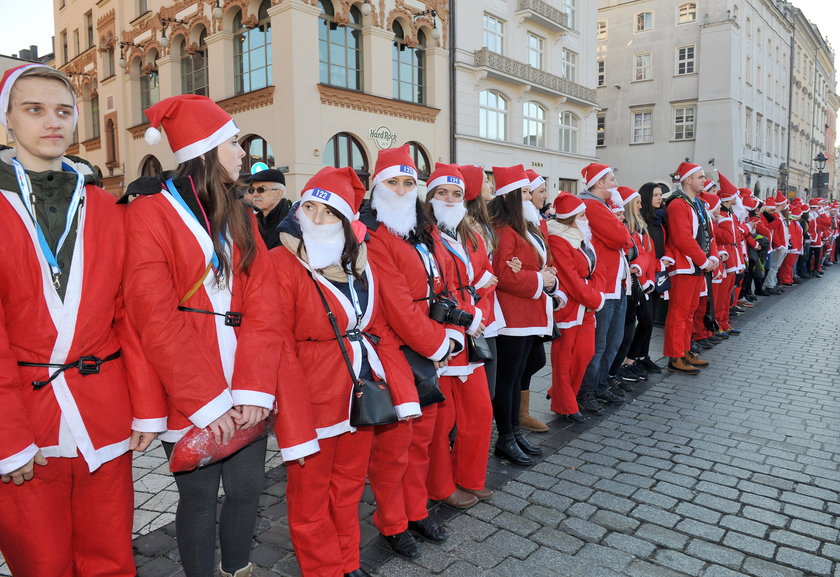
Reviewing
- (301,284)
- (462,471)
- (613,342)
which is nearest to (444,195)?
(301,284)

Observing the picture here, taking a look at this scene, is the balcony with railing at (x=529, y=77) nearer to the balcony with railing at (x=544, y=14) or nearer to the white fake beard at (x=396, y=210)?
the balcony with railing at (x=544, y=14)

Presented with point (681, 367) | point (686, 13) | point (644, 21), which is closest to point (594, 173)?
point (681, 367)

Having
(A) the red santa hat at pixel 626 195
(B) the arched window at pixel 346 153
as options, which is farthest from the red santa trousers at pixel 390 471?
(B) the arched window at pixel 346 153

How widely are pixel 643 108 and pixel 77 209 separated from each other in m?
38.6

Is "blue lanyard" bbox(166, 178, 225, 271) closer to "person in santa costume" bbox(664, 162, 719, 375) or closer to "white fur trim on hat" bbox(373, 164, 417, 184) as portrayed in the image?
"white fur trim on hat" bbox(373, 164, 417, 184)

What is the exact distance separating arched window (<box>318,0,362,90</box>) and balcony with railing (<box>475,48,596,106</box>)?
5.27 meters

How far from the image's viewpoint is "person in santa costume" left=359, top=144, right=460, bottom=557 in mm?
3025

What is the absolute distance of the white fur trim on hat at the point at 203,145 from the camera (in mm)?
2332

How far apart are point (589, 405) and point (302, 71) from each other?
13985mm

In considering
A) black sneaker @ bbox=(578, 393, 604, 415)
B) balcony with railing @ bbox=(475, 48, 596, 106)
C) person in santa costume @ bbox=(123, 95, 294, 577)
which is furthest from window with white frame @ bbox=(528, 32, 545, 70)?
person in santa costume @ bbox=(123, 95, 294, 577)

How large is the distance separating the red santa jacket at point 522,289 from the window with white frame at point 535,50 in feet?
75.3

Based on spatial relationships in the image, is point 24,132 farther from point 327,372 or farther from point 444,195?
point 444,195

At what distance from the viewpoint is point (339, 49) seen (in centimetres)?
1758

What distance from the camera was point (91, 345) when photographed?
207 cm
